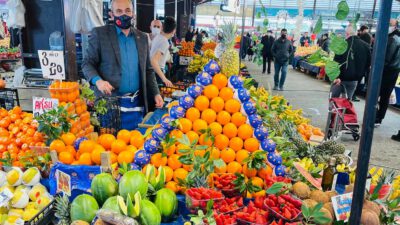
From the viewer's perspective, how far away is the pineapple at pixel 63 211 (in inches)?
69.7

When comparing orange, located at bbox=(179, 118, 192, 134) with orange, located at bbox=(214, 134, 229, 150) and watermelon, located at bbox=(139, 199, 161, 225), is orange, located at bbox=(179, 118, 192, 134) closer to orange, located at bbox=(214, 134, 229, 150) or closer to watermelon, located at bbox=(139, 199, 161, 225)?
orange, located at bbox=(214, 134, 229, 150)

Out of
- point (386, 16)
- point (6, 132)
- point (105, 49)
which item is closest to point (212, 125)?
point (386, 16)

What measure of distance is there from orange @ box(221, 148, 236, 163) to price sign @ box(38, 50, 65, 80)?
1463 mm

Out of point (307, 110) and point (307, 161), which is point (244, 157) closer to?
point (307, 161)

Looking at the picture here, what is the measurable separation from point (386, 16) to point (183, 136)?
121 cm

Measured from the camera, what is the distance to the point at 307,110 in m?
7.84

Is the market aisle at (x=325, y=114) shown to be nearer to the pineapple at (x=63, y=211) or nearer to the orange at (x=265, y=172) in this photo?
the orange at (x=265, y=172)

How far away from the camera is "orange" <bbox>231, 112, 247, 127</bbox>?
2.12m

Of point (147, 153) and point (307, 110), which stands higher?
point (147, 153)

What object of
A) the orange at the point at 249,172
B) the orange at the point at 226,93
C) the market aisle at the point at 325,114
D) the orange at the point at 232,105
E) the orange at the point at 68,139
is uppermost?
the orange at the point at 226,93

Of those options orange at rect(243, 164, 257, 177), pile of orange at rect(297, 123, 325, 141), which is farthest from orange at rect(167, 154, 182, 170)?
pile of orange at rect(297, 123, 325, 141)

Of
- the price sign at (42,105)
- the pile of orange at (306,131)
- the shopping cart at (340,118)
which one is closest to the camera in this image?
the price sign at (42,105)

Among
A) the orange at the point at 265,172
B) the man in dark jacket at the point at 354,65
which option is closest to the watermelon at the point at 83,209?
the orange at the point at 265,172

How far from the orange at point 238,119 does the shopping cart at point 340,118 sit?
2.91 m
